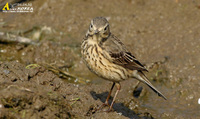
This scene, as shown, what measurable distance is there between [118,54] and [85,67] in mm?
3347

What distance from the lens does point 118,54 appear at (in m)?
7.09

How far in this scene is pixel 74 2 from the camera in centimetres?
1241

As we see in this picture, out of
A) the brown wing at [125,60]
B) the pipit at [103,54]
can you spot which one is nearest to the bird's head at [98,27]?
the pipit at [103,54]

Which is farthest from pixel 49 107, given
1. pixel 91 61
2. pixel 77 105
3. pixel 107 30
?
pixel 107 30

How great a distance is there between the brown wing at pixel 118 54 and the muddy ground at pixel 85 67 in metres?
1.00

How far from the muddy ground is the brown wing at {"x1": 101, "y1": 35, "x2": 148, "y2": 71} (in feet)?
3.29

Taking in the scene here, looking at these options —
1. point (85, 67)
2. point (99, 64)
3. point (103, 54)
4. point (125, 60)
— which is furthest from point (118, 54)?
point (85, 67)

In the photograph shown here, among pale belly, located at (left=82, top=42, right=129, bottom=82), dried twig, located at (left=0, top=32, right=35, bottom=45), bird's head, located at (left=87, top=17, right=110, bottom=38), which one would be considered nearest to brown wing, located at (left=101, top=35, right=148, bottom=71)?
pale belly, located at (left=82, top=42, right=129, bottom=82)

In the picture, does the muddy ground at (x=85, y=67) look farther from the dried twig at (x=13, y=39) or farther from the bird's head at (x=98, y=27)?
the bird's head at (x=98, y=27)

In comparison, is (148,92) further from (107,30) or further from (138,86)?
(107,30)

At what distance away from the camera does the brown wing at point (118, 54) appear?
691 cm

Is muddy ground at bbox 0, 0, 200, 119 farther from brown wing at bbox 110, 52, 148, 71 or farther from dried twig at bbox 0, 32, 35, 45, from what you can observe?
brown wing at bbox 110, 52, 148, 71

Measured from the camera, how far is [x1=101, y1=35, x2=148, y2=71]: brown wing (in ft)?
22.7

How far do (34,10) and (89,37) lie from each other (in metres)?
6.16
